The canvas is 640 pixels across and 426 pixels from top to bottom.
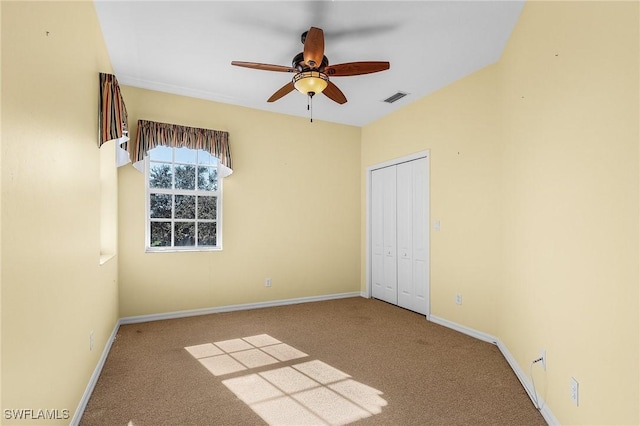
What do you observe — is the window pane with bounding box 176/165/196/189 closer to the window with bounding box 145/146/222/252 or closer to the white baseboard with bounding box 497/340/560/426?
the window with bounding box 145/146/222/252

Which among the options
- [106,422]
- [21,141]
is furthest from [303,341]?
[21,141]

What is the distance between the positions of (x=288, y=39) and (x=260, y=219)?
8.12 ft

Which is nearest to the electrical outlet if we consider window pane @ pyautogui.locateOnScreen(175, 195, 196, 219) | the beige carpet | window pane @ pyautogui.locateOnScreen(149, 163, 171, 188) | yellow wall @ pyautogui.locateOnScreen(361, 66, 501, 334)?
the beige carpet

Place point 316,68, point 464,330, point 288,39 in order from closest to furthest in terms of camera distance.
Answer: point 316,68
point 288,39
point 464,330

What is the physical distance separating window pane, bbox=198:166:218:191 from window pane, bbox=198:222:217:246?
481 mm

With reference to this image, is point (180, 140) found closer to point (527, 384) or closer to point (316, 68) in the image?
point (316, 68)

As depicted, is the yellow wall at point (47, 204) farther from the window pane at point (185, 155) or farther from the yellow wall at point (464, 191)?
the yellow wall at point (464, 191)

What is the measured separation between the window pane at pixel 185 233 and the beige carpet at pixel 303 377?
99cm

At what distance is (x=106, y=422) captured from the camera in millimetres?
2039

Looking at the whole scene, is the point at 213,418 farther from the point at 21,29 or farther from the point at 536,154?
the point at 536,154

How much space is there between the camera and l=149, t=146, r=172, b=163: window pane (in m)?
4.22

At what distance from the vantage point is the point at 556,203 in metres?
2.04

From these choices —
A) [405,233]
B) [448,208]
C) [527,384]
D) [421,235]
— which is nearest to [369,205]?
[405,233]

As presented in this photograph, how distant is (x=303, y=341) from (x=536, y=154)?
263 cm
